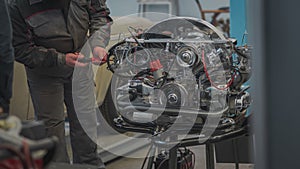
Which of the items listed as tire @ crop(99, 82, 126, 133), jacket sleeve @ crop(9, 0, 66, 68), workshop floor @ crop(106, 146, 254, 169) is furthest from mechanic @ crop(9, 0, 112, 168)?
workshop floor @ crop(106, 146, 254, 169)

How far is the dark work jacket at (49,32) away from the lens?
2.72 m

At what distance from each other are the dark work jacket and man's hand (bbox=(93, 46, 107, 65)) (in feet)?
0.23

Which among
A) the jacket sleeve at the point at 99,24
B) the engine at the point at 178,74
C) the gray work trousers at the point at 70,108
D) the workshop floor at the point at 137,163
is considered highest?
the jacket sleeve at the point at 99,24

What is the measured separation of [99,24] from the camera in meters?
2.94

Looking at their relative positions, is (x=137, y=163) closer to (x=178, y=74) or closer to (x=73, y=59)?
(x=73, y=59)

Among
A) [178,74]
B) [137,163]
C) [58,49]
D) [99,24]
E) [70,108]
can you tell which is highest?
[99,24]

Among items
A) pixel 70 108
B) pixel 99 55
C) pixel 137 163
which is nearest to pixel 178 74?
pixel 99 55

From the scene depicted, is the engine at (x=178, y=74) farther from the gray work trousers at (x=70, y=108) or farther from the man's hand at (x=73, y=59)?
the gray work trousers at (x=70, y=108)

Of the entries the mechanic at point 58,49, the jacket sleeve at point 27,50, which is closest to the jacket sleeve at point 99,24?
the mechanic at point 58,49

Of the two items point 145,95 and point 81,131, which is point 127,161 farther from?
point 145,95

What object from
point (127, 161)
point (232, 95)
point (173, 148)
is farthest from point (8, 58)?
point (127, 161)

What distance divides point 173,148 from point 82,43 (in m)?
0.91

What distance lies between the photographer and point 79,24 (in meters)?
2.85

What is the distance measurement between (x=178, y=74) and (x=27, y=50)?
2.89ft
